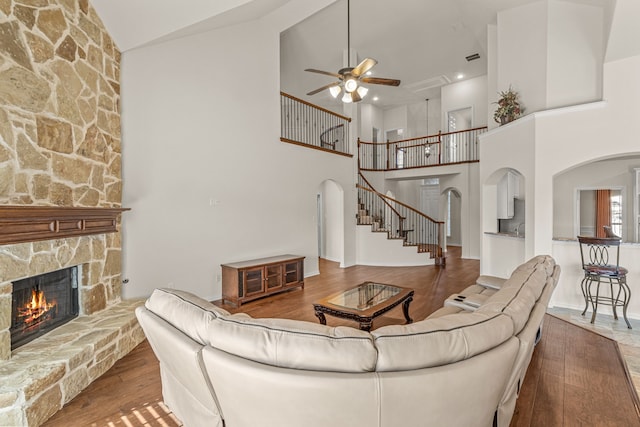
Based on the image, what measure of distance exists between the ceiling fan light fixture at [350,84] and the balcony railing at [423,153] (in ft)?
15.5

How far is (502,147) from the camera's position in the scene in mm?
5254

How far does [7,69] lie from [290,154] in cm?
407

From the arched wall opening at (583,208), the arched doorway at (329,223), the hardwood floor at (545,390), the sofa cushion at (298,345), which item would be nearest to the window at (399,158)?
the arched doorway at (329,223)

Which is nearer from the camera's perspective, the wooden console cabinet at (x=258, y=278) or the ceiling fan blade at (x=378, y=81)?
the ceiling fan blade at (x=378, y=81)

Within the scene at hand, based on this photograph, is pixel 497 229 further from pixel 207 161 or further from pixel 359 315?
pixel 207 161

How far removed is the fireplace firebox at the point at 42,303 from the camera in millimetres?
2480

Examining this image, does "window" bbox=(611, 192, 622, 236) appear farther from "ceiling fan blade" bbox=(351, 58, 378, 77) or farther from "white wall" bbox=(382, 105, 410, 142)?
"white wall" bbox=(382, 105, 410, 142)

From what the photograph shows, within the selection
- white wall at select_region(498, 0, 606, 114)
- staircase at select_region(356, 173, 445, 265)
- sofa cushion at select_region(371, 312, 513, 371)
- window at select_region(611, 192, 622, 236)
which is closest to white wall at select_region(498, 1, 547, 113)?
A: white wall at select_region(498, 0, 606, 114)

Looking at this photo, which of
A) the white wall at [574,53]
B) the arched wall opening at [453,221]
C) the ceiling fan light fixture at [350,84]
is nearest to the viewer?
the ceiling fan light fixture at [350,84]

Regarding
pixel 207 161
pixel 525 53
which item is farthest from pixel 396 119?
pixel 207 161

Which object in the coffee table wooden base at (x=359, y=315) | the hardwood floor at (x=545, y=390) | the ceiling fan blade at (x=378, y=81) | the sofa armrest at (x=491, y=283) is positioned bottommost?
the hardwood floor at (x=545, y=390)

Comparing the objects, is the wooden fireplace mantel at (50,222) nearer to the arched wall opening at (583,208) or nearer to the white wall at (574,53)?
the arched wall opening at (583,208)

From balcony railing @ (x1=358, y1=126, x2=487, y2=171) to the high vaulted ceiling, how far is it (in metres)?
1.78

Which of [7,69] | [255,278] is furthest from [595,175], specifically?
[7,69]
